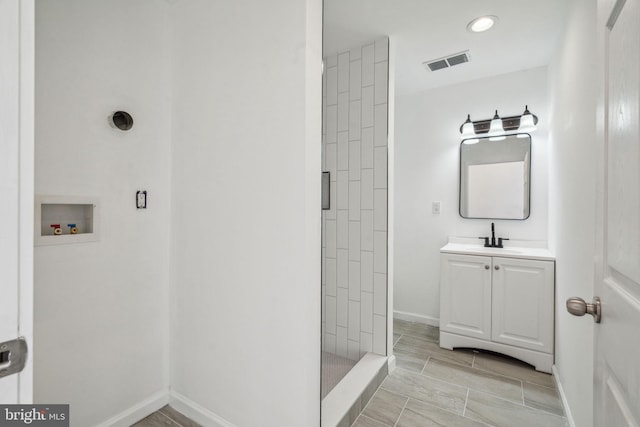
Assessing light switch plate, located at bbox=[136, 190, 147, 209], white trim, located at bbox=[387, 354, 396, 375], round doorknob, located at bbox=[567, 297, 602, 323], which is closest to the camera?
round doorknob, located at bbox=[567, 297, 602, 323]

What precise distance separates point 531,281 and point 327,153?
190 cm

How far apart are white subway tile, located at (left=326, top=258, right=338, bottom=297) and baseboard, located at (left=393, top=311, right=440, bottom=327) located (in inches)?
47.9

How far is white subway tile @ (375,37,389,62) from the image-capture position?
2.24m

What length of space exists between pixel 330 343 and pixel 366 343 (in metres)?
0.35

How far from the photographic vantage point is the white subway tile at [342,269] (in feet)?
8.08

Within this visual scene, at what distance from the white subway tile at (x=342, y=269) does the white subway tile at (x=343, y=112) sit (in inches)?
40.0

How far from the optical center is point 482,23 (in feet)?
6.63

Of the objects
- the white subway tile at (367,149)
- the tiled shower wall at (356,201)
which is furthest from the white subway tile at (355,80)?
the white subway tile at (367,149)

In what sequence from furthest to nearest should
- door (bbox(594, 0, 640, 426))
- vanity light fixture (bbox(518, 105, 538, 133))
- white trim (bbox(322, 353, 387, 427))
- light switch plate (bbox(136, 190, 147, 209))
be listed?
vanity light fixture (bbox(518, 105, 538, 133)) → light switch plate (bbox(136, 190, 147, 209)) → white trim (bbox(322, 353, 387, 427)) → door (bbox(594, 0, 640, 426))

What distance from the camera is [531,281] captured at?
231cm

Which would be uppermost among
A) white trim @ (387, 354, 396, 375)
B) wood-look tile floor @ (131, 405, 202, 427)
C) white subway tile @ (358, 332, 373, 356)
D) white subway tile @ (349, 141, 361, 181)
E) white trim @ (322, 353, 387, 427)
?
white subway tile @ (349, 141, 361, 181)

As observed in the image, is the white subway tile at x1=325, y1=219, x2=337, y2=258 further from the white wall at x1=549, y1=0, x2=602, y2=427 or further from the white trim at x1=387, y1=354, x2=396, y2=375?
the white wall at x1=549, y1=0, x2=602, y2=427

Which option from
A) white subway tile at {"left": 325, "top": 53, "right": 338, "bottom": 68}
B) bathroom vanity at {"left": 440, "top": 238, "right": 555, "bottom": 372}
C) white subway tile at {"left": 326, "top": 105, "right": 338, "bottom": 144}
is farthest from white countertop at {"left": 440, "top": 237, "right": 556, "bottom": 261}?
white subway tile at {"left": 325, "top": 53, "right": 338, "bottom": 68}

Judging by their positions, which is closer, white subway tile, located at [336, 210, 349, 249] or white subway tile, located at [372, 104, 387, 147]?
white subway tile, located at [372, 104, 387, 147]
